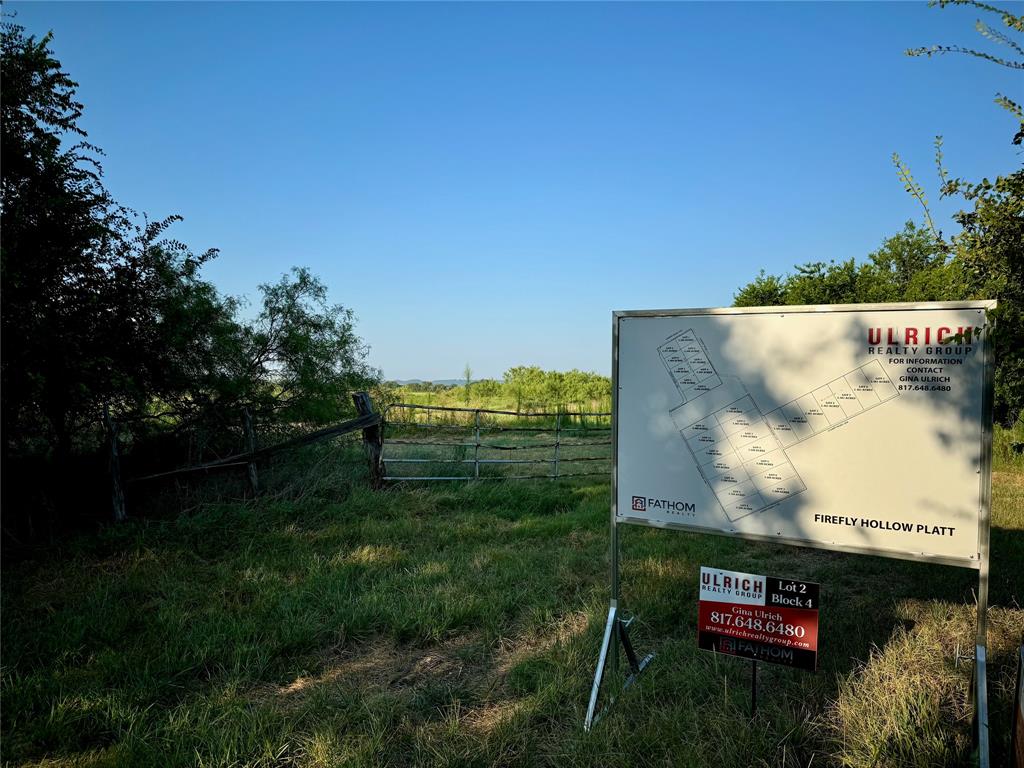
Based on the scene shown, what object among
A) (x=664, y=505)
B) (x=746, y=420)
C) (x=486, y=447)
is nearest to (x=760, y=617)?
(x=664, y=505)

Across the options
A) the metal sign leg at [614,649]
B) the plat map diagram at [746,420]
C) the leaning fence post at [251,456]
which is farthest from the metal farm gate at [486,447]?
the plat map diagram at [746,420]

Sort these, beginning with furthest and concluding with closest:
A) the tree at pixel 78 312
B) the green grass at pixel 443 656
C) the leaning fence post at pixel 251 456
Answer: the leaning fence post at pixel 251 456 → the tree at pixel 78 312 → the green grass at pixel 443 656

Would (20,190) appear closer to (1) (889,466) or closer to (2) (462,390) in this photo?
(1) (889,466)

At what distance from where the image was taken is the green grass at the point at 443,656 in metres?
3.08

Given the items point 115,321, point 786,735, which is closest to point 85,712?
point 786,735

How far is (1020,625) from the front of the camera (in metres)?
4.29

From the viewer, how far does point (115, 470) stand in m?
7.34

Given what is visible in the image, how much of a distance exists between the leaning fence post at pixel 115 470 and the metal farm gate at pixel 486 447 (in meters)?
3.66

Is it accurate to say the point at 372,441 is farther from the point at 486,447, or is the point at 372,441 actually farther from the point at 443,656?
the point at 443,656

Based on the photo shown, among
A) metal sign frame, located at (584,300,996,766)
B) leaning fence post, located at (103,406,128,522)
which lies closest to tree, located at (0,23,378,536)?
leaning fence post, located at (103,406,128,522)

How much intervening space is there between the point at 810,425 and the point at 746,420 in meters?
0.33

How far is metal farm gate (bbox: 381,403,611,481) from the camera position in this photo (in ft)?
35.9

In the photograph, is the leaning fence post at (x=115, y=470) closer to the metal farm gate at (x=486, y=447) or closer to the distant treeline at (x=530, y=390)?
the metal farm gate at (x=486, y=447)

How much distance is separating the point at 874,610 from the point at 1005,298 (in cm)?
249
